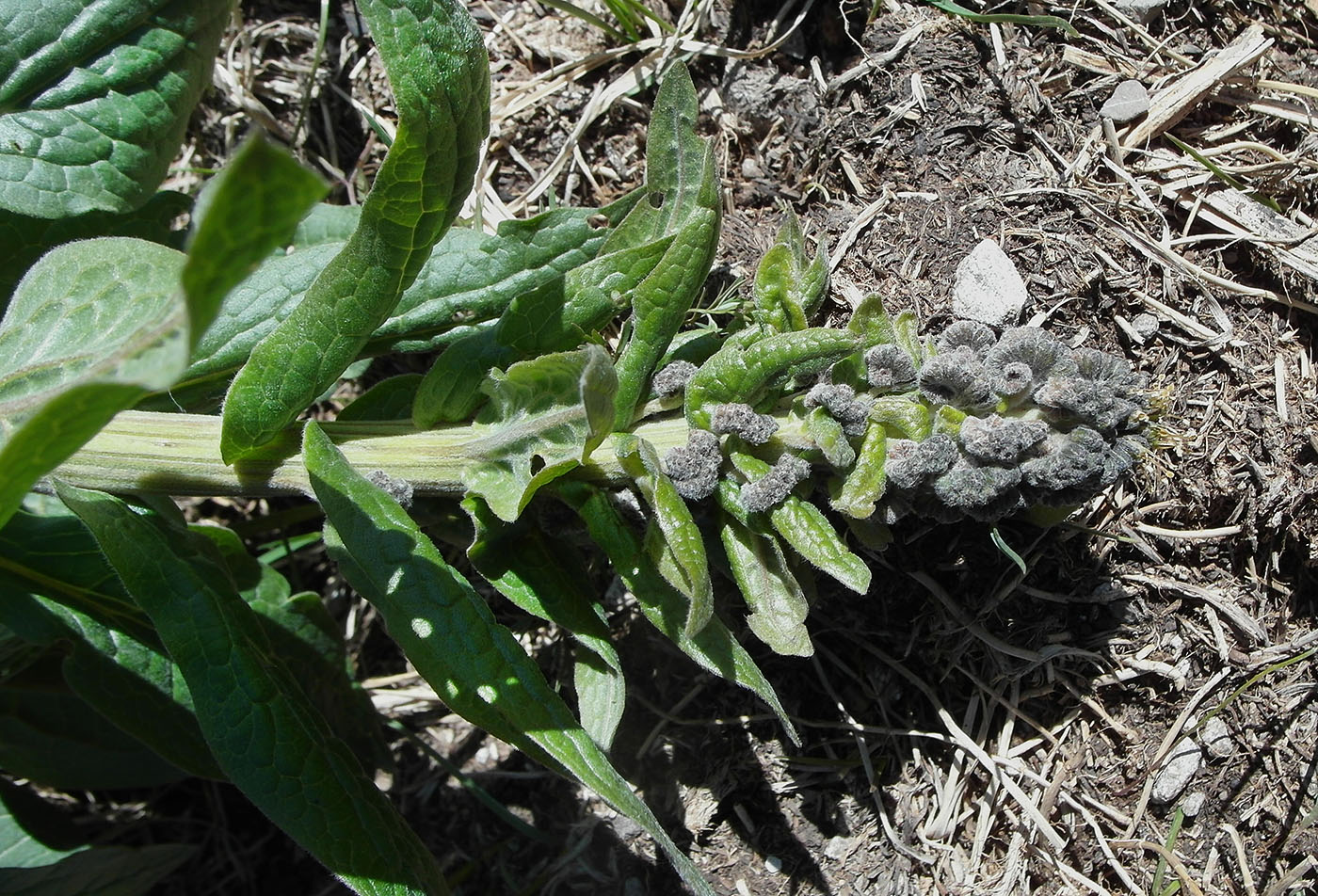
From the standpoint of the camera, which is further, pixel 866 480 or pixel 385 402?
pixel 385 402

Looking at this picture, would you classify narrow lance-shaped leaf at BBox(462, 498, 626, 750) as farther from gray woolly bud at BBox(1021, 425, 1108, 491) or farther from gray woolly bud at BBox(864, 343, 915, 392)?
gray woolly bud at BBox(1021, 425, 1108, 491)

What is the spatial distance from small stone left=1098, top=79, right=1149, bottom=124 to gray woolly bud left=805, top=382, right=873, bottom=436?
1586mm

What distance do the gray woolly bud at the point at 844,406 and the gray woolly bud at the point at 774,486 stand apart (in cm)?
13

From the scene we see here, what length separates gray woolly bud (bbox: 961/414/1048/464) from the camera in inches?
84.2

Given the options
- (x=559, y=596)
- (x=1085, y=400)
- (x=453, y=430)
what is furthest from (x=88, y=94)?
(x=1085, y=400)

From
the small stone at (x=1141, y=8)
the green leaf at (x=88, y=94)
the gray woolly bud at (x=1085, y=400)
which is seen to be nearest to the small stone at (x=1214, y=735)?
the gray woolly bud at (x=1085, y=400)

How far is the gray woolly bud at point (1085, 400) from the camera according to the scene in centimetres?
218

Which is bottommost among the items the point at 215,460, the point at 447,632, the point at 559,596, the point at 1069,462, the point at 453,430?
the point at 559,596

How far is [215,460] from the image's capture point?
2.56 meters

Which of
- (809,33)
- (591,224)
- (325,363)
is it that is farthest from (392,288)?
(809,33)

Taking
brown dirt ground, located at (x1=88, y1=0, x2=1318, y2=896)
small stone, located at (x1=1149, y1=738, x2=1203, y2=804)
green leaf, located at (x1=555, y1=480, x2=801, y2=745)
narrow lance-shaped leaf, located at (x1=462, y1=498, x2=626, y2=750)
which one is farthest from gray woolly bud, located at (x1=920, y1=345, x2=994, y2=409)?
small stone, located at (x1=1149, y1=738, x2=1203, y2=804)

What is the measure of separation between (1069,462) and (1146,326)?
47.3 inches

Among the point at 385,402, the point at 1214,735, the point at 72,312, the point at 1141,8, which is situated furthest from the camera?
the point at 1141,8

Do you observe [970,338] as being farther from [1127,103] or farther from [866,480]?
[1127,103]
